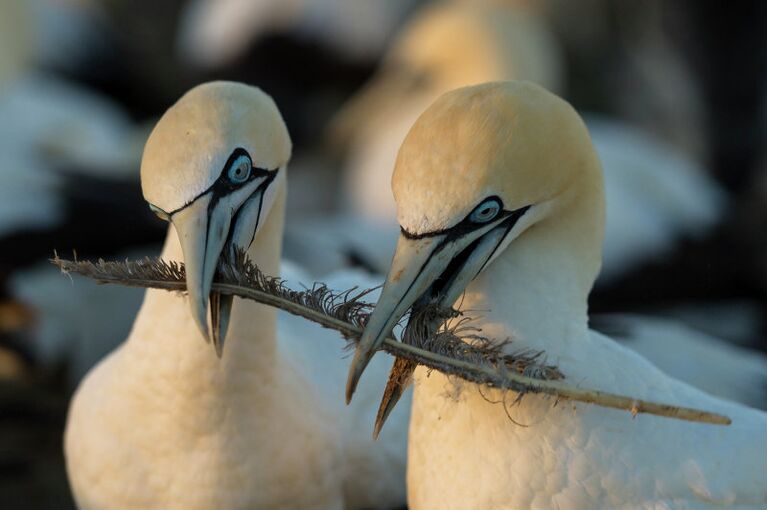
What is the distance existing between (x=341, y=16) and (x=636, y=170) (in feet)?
9.09

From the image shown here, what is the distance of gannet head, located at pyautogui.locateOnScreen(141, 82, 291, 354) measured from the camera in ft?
10.1

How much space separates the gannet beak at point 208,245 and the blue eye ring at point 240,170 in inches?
1.9

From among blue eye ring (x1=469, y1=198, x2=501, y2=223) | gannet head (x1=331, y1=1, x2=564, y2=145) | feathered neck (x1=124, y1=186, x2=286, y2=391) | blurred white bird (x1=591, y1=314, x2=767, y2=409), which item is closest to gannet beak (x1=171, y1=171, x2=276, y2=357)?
feathered neck (x1=124, y1=186, x2=286, y2=391)

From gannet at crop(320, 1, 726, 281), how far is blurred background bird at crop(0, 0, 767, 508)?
0.01 metres

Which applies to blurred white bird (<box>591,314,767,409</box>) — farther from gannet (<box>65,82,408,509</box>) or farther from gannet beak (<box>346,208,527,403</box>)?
gannet beak (<box>346,208,527,403</box>)

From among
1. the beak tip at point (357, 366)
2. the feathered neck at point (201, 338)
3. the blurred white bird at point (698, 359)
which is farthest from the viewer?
the blurred white bird at point (698, 359)

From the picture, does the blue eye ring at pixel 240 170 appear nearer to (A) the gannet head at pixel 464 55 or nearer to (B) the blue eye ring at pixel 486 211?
(B) the blue eye ring at pixel 486 211

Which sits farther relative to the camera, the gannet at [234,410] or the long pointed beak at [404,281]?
the gannet at [234,410]

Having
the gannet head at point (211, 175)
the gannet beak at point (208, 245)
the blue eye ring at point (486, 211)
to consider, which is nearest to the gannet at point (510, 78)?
the gannet head at point (211, 175)

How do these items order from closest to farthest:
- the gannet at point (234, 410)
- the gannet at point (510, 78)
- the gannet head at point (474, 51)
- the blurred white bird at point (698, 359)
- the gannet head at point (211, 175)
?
the gannet head at point (211, 175), the gannet at point (234, 410), the blurred white bird at point (698, 359), the gannet at point (510, 78), the gannet head at point (474, 51)

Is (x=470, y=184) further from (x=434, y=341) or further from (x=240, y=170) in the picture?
(x=240, y=170)

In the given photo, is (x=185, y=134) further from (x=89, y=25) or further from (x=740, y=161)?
(x=89, y=25)

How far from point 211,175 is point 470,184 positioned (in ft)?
1.97

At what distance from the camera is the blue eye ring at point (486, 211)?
289 cm
